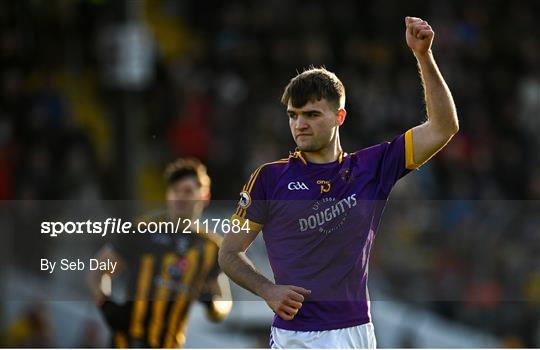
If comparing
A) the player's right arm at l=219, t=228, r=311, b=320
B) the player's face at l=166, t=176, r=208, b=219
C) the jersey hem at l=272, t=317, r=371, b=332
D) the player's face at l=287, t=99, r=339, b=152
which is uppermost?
the player's face at l=287, t=99, r=339, b=152

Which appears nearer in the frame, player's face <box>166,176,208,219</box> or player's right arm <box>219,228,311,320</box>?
player's right arm <box>219,228,311,320</box>

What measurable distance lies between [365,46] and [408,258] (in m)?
5.04

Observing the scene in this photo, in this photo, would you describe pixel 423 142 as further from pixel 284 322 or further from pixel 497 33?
pixel 497 33

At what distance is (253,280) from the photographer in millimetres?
5965

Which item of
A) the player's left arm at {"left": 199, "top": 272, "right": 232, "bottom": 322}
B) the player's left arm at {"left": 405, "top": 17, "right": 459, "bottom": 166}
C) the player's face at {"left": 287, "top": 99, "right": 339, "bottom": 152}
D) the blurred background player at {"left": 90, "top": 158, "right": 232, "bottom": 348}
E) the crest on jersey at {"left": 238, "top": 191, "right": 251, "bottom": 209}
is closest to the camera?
the player's left arm at {"left": 405, "top": 17, "right": 459, "bottom": 166}

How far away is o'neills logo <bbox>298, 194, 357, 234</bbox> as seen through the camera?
609 cm

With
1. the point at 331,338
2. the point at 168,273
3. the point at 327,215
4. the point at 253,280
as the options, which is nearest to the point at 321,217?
the point at 327,215

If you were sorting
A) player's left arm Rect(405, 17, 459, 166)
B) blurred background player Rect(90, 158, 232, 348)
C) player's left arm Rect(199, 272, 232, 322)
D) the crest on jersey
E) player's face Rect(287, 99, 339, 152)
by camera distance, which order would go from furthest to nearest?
blurred background player Rect(90, 158, 232, 348) → player's left arm Rect(199, 272, 232, 322) → the crest on jersey → player's face Rect(287, 99, 339, 152) → player's left arm Rect(405, 17, 459, 166)

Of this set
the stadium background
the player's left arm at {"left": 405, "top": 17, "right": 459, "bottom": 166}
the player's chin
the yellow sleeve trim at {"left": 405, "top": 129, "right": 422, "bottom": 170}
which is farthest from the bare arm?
the stadium background

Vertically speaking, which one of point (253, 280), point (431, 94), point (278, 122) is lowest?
point (253, 280)

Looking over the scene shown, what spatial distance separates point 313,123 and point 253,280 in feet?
2.68

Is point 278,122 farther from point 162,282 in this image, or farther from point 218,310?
point 218,310

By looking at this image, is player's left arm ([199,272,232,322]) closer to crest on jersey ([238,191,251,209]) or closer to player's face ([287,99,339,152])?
crest on jersey ([238,191,251,209])

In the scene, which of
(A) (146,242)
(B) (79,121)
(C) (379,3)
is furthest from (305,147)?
(C) (379,3)
